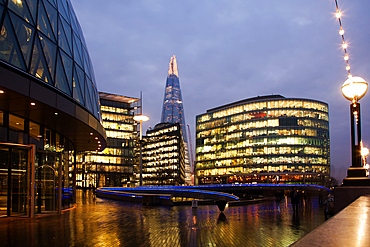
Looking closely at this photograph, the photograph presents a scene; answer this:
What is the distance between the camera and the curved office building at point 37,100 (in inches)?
558

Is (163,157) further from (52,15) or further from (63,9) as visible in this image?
(52,15)

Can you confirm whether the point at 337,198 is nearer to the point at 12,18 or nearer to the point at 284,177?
the point at 12,18

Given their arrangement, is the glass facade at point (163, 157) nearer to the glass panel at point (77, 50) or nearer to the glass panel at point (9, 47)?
the glass panel at point (77, 50)

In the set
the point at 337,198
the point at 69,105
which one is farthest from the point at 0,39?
the point at 337,198

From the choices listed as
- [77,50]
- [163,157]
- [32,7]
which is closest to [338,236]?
[32,7]

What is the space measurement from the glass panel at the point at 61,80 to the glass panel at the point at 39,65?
94 cm

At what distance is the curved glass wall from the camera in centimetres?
1428

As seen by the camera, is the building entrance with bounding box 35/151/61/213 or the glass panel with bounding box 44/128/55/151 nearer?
the building entrance with bounding box 35/151/61/213

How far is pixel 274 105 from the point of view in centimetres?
12288

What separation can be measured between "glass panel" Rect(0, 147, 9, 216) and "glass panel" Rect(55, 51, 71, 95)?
175 inches

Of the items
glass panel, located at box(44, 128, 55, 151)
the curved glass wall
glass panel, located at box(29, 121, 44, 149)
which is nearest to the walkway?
the curved glass wall

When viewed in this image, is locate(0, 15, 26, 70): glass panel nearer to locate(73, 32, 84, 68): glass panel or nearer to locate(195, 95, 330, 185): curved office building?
locate(73, 32, 84, 68): glass panel

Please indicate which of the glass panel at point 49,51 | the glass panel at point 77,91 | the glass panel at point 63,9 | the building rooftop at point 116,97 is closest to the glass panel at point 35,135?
the glass panel at point 77,91

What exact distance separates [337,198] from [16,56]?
1439 centimetres
